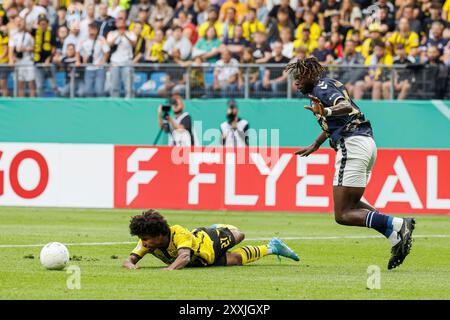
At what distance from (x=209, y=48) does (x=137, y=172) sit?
4.63 m

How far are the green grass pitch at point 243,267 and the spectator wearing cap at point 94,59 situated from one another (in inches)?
222

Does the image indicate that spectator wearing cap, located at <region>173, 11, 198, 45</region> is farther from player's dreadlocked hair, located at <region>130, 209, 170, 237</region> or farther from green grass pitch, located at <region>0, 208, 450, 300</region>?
player's dreadlocked hair, located at <region>130, 209, 170, 237</region>

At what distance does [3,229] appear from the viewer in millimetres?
18391

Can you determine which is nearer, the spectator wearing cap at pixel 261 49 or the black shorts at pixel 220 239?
the black shorts at pixel 220 239

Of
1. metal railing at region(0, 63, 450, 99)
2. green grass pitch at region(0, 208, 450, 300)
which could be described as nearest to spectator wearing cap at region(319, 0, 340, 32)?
metal railing at region(0, 63, 450, 99)

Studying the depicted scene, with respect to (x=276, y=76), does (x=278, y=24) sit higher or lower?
higher

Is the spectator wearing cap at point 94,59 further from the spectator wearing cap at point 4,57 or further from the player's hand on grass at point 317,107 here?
the player's hand on grass at point 317,107

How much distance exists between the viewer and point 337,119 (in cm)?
1272

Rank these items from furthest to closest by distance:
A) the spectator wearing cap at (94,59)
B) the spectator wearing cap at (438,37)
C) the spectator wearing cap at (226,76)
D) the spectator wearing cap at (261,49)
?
the spectator wearing cap at (94,59) < the spectator wearing cap at (261,49) < the spectator wearing cap at (226,76) < the spectator wearing cap at (438,37)

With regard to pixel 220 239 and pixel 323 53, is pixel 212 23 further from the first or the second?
pixel 220 239

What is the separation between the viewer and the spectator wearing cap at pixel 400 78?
24.7m

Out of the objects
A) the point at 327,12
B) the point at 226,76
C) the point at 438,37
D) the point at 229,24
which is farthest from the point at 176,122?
the point at 438,37

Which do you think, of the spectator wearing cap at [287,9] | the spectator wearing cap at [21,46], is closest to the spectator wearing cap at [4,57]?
the spectator wearing cap at [21,46]
